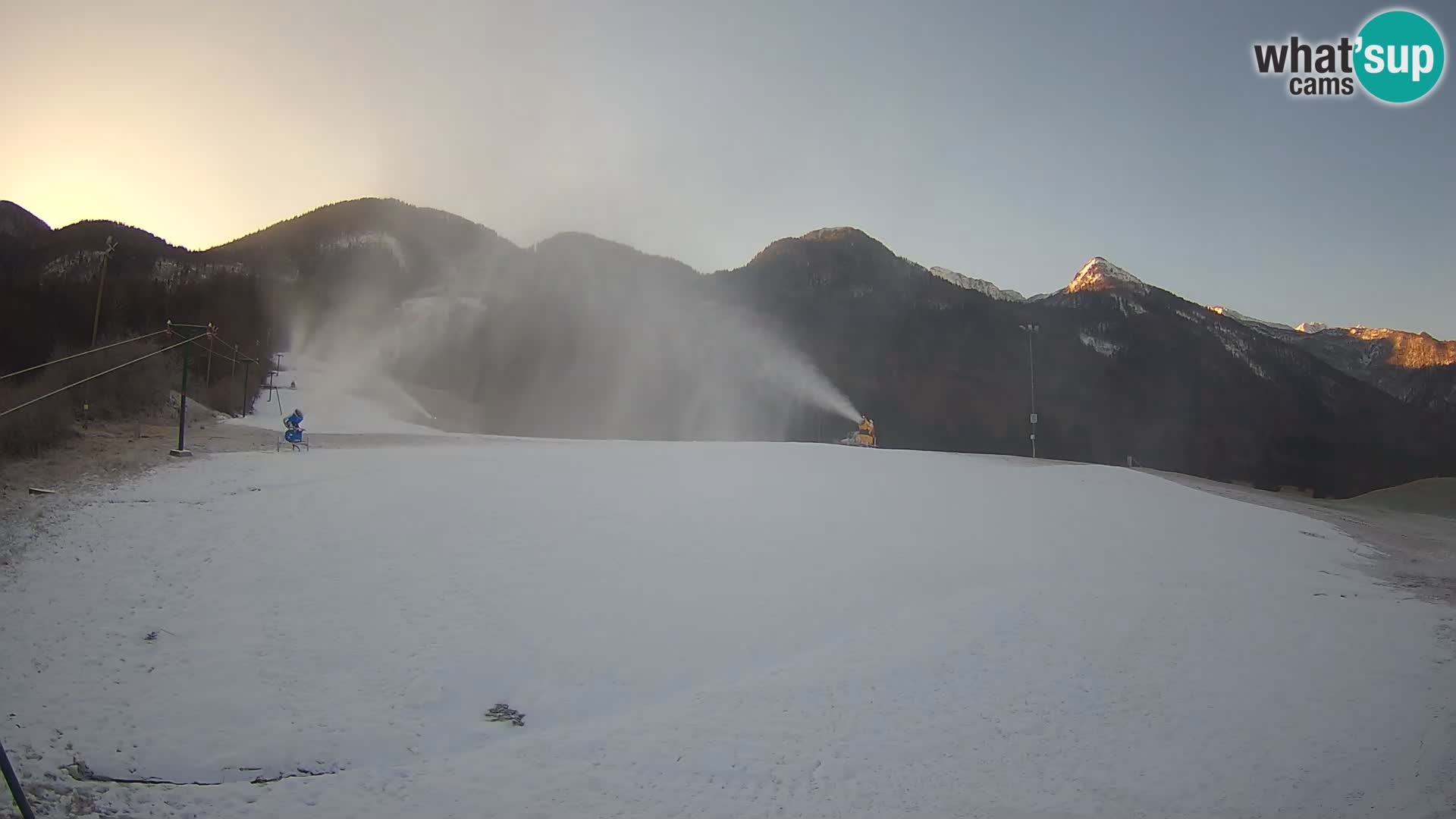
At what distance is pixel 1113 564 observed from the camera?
48.8 feet

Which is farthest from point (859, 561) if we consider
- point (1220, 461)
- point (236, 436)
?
point (1220, 461)

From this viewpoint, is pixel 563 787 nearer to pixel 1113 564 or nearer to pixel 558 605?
pixel 558 605

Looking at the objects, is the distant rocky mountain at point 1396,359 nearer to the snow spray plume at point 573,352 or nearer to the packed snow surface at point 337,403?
the snow spray plume at point 573,352

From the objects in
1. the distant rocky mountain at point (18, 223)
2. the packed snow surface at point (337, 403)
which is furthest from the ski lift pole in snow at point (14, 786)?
the distant rocky mountain at point (18, 223)

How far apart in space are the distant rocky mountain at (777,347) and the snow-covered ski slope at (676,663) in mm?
45303

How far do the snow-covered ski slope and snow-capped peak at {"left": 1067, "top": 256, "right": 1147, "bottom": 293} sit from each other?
13650cm

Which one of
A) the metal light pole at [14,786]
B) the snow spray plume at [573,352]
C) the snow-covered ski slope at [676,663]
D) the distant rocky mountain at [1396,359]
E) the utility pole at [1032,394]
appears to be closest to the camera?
the metal light pole at [14,786]

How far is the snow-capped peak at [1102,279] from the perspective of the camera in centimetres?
14086

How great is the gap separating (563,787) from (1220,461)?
287 ft

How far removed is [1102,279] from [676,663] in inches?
6533

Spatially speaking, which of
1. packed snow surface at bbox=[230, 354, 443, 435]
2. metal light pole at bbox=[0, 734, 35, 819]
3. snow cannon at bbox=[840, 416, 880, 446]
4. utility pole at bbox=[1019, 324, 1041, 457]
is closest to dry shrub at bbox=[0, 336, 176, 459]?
packed snow surface at bbox=[230, 354, 443, 435]

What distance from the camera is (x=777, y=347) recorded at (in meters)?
87.7

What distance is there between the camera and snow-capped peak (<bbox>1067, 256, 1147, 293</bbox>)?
14086cm

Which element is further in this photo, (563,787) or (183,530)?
(183,530)
